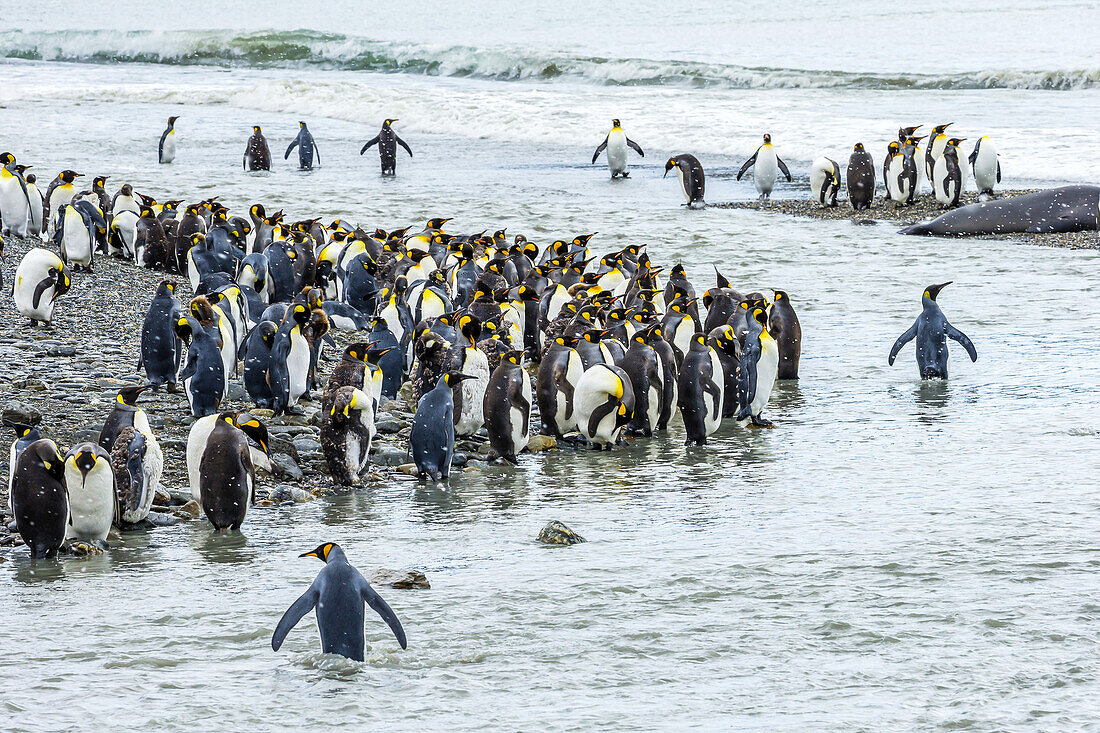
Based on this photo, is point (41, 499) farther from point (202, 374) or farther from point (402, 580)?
point (202, 374)

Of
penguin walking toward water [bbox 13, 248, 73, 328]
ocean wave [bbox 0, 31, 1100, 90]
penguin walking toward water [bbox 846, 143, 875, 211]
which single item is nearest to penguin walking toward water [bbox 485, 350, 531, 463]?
penguin walking toward water [bbox 13, 248, 73, 328]

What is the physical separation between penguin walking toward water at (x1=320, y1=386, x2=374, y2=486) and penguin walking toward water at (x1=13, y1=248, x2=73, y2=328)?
350cm

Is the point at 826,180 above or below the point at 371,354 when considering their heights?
above

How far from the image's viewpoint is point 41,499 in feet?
16.2

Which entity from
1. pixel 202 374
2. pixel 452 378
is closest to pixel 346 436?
pixel 452 378

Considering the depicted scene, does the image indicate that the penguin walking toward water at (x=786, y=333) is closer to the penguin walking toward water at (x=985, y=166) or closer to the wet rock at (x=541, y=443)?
the wet rock at (x=541, y=443)

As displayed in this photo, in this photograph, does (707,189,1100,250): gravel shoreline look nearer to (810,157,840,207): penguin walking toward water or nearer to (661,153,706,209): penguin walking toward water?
(810,157,840,207): penguin walking toward water

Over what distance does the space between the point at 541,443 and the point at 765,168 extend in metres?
10.9

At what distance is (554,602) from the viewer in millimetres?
4477

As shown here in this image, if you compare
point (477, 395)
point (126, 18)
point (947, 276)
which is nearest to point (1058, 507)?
point (477, 395)

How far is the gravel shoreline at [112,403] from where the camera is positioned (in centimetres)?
608

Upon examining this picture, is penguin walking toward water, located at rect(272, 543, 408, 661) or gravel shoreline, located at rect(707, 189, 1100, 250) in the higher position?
gravel shoreline, located at rect(707, 189, 1100, 250)

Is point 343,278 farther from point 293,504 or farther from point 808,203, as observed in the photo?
point 808,203

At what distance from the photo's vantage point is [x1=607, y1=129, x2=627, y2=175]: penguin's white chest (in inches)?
766
